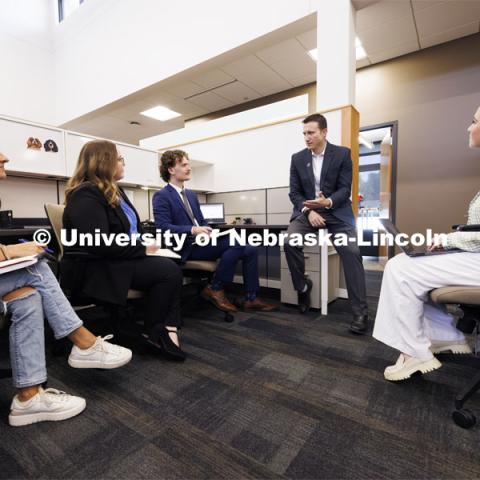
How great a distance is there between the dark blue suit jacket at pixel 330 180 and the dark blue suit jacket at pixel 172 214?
0.89 m

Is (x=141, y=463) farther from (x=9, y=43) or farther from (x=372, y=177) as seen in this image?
(x=372, y=177)

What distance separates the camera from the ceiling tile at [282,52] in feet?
12.1

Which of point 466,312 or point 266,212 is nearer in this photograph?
point 466,312

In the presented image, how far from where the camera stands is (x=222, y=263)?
2.17 m

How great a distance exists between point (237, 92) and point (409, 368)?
478cm

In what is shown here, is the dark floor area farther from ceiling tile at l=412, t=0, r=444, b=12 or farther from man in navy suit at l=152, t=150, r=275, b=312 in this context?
ceiling tile at l=412, t=0, r=444, b=12

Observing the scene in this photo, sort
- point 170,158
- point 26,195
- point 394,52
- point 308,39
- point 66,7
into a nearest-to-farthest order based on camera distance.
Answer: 1. point 170,158
2. point 26,195
3. point 308,39
4. point 394,52
5. point 66,7

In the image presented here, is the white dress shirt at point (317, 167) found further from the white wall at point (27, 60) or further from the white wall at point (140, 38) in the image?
the white wall at point (27, 60)

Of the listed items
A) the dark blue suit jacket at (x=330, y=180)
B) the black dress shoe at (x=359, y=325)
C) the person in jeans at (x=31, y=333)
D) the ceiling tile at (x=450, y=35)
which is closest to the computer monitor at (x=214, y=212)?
the dark blue suit jacket at (x=330, y=180)

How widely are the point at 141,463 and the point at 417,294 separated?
3.72 ft

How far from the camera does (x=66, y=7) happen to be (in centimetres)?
545

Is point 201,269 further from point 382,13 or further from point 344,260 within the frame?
point 382,13

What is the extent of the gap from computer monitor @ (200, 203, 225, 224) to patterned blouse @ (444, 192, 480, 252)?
2.48 m

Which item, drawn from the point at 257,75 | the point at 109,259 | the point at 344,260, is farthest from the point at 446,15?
the point at 109,259
